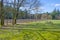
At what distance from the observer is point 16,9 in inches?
214

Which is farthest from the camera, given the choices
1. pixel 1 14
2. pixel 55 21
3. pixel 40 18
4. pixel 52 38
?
pixel 40 18

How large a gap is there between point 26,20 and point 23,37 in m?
1.97

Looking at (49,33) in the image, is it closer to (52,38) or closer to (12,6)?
(52,38)

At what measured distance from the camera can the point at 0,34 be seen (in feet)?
12.6

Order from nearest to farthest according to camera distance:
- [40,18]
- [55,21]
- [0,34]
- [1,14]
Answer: [0,34] < [55,21] < [1,14] < [40,18]

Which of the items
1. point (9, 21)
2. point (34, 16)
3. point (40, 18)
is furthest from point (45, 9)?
point (9, 21)

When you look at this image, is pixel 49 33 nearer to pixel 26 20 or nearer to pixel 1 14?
pixel 26 20

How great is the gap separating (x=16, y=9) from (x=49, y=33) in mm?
2036

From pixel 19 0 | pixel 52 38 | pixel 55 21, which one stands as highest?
pixel 19 0

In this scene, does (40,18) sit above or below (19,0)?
below

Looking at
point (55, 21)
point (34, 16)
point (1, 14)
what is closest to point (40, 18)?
point (34, 16)

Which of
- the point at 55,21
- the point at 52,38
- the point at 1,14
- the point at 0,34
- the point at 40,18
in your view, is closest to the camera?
the point at 52,38

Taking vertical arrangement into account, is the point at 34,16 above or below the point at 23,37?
above

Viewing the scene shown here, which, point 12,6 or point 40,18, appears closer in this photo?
point 12,6
